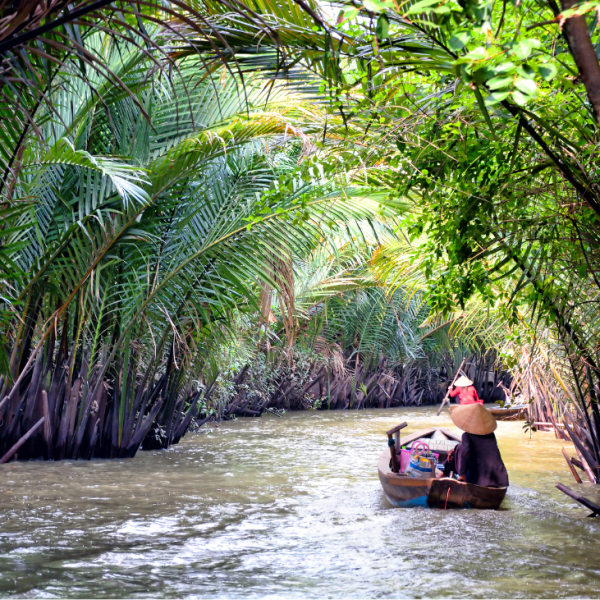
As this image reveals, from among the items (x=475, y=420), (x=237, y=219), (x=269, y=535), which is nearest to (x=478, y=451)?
(x=475, y=420)

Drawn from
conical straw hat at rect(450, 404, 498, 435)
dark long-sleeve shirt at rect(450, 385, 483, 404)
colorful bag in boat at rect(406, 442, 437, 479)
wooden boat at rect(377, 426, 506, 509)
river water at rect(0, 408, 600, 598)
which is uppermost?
dark long-sleeve shirt at rect(450, 385, 483, 404)

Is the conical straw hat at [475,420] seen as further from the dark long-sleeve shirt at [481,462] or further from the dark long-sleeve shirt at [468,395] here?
the dark long-sleeve shirt at [468,395]

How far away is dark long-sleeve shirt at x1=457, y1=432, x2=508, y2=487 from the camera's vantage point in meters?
7.16

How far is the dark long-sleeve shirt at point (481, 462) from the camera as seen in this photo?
716 cm

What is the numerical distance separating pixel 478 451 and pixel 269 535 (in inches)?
97.6

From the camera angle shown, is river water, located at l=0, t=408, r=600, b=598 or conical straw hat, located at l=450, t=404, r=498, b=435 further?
conical straw hat, located at l=450, t=404, r=498, b=435

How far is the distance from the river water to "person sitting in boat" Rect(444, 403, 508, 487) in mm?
362

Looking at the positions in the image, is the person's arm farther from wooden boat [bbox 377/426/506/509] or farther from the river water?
the river water

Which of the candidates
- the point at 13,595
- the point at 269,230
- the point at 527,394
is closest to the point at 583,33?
the point at 13,595

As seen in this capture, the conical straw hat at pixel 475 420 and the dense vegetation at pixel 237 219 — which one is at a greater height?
the dense vegetation at pixel 237 219

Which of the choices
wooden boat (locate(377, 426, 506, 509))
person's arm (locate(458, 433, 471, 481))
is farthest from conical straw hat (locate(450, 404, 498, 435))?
wooden boat (locate(377, 426, 506, 509))

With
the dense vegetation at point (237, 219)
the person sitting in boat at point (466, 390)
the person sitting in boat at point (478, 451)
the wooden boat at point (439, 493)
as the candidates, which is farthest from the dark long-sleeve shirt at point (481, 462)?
the person sitting in boat at point (466, 390)

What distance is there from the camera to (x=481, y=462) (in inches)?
283

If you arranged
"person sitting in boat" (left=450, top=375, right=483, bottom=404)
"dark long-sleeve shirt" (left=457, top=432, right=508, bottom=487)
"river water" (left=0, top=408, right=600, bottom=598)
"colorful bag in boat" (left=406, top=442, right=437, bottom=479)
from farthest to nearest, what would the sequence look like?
"person sitting in boat" (left=450, top=375, right=483, bottom=404) → "colorful bag in boat" (left=406, top=442, right=437, bottom=479) → "dark long-sleeve shirt" (left=457, top=432, right=508, bottom=487) → "river water" (left=0, top=408, right=600, bottom=598)
